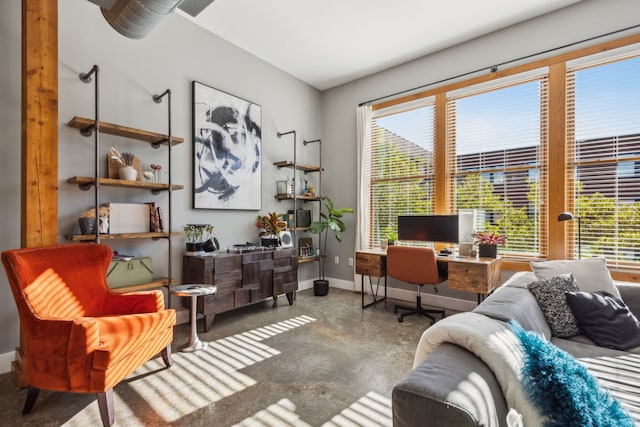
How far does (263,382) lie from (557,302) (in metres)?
1.87

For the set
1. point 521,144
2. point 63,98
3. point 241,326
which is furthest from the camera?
point 521,144

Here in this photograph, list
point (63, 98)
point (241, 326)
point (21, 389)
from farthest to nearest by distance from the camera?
1. point (241, 326)
2. point (63, 98)
3. point (21, 389)

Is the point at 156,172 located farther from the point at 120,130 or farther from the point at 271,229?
the point at 271,229

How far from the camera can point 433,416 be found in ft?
2.67

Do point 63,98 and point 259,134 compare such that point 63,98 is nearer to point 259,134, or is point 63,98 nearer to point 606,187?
point 259,134

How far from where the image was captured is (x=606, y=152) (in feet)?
9.57

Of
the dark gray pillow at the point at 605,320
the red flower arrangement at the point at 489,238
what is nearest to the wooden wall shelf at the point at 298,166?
the red flower arrangement at the point at 489,238

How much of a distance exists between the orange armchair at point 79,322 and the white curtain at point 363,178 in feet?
9.35

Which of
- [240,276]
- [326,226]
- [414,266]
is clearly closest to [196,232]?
[240,276]

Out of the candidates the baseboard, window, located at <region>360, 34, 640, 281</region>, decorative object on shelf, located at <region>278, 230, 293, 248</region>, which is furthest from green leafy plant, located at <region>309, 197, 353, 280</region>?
the baseboard

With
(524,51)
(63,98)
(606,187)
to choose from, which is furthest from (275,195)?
(606,187)

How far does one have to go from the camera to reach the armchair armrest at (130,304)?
83.7 inches

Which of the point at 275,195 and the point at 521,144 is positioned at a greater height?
the point at 521,144

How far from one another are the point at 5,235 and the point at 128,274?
82 centimetres
